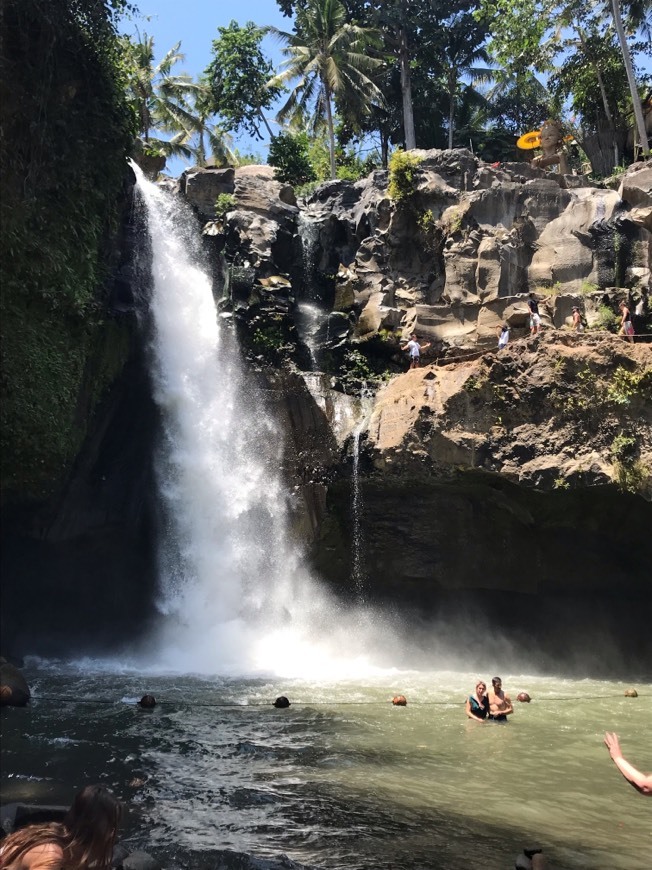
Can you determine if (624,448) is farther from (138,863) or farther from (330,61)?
(330,61)

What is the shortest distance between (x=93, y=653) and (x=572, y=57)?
1269 inches

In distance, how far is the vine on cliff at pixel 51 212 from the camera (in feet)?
53.3

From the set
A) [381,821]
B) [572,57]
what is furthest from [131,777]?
[572,57]

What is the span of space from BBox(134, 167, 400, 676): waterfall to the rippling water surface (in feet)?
12.7

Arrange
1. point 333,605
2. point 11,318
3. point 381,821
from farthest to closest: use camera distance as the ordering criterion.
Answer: point 333,605, point 11,318, point 381,821

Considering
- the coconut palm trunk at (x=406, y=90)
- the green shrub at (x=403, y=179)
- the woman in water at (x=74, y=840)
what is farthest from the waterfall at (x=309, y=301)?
the woman in water at (x=74, y=840)

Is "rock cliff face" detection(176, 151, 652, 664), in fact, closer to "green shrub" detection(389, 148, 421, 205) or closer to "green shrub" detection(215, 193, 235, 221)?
"green shrub" detection(389, 148, 421, 205)

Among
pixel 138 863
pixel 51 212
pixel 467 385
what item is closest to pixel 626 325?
pixel 467 385

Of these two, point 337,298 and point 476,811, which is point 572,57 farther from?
point 476,811

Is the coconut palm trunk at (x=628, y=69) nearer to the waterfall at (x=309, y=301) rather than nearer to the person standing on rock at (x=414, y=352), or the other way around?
the waterfall at (x=309, y=301)

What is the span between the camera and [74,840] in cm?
308

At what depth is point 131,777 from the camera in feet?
32.0

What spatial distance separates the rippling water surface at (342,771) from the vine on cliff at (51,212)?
5517mm

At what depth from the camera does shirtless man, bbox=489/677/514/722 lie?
13094 mm
